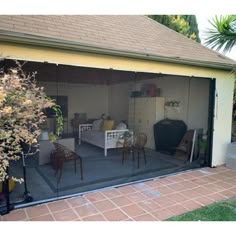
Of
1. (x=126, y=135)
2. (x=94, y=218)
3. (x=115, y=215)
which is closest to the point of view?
(x=94, y=218)

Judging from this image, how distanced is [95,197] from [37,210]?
992mm

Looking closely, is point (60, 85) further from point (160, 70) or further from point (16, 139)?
point (16, 139)

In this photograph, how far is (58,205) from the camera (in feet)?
12.4

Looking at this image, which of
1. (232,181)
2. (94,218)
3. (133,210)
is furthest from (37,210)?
(232,181)

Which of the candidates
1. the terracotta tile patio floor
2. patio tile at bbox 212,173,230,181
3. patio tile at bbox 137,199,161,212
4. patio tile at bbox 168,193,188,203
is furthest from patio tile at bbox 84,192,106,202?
patio tile at bbox 212,173,230,181

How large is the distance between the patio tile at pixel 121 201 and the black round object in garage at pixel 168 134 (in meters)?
3.69

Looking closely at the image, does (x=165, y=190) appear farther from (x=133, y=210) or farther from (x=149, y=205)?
(x=133, y=210)

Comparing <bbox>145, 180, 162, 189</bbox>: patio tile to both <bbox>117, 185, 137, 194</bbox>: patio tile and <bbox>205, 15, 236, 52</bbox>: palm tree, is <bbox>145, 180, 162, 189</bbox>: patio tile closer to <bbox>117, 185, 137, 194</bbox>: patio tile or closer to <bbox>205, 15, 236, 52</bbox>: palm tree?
<bbox>117, 185, 137, 194</bbox>: patio tile

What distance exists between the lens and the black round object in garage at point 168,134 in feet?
24.0

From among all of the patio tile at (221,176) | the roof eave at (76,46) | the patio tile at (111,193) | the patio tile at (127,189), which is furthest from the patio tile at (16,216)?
the patio tile at (221,176)

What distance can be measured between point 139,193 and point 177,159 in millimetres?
2924
